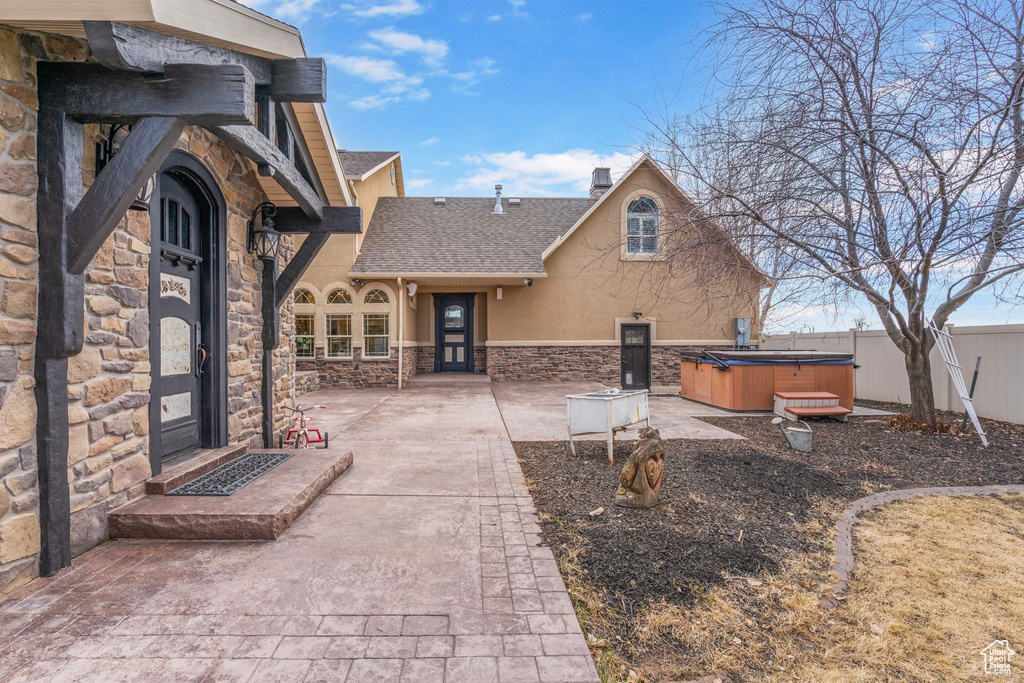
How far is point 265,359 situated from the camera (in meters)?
5.66

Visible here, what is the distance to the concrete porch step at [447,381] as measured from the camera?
13.0 metres

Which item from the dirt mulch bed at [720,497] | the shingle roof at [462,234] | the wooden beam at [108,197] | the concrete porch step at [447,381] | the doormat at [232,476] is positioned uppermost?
the shingle roof at [462,234]

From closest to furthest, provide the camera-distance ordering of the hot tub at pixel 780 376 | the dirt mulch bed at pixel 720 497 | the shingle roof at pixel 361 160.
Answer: the dirt mulch bed at pixel 720 497 → the hot tub at pixel 780 376 → the shingle roof at pixel 361 160

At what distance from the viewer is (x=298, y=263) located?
5.59 meters

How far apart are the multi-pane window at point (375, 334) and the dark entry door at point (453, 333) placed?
2.45 metres

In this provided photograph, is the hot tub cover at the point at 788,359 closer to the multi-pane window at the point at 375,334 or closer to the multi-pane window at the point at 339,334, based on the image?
the multi-pane window at the point at 375,334

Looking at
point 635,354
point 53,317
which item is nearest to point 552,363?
point 635,354

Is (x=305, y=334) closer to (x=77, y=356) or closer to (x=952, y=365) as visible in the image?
(x=77, y=356)

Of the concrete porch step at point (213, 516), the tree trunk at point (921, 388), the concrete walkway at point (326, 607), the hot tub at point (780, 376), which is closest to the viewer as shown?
the concrete walkway at point (326, 607)

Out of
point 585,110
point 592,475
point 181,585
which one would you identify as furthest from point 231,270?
point 585,110

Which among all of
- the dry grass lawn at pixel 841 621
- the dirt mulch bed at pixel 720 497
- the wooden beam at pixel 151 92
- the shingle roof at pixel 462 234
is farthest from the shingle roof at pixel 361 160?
the dry grass lawn at pixel 841 621

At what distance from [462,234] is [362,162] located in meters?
3.77

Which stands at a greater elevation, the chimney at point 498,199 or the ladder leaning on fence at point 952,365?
the chimney at point 498,199

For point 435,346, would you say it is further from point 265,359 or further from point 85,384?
point 85,384
